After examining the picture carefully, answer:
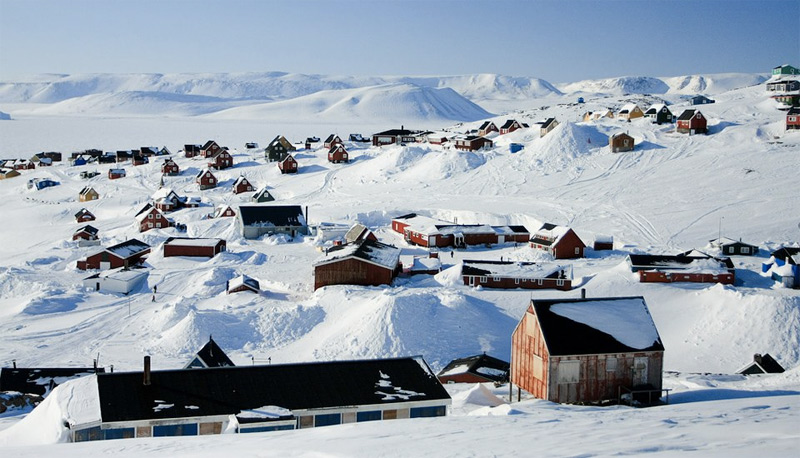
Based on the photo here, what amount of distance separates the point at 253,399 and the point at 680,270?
2363 centimetres

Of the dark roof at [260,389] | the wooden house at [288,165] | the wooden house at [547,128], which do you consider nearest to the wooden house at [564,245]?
the dark roof at [260,389]

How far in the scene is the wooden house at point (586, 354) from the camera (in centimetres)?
2006

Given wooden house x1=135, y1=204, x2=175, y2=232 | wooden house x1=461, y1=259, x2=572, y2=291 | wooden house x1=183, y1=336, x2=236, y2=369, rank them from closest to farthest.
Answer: wooden house x1=183, y1=336, x2=236, y2=369 → wooden house x1=461, y1=259, x2=572, y2=291 → wooden house x1=135, y1=204, x2=175, y2=232

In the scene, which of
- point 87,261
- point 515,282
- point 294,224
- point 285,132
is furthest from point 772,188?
point 285,132

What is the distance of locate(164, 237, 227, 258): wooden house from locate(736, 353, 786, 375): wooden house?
28.4 metres

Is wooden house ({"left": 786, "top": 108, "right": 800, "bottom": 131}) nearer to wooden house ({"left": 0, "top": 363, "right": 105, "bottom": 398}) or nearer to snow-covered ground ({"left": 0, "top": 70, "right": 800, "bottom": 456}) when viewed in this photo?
snow-covered ground ({"left": 0, "top": 70, "right": 800, "bottom": 456})

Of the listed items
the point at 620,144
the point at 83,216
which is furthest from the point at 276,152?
the point at 620,144

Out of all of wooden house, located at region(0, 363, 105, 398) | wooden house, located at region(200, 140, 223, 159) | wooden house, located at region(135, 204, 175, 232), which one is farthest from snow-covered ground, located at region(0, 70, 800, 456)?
wooden house, located at region(200, 140, 223, 159)

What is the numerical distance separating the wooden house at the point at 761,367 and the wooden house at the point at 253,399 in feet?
40.0

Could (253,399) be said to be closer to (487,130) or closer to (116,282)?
(116,282)

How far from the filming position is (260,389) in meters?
→ 18.2

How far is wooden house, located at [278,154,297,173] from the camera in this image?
74.8 meters

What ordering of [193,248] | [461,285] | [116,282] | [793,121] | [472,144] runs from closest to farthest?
1. [461,285]
2. [116,282]
3. [193,248]
4. [793,121]
5. [472,144]

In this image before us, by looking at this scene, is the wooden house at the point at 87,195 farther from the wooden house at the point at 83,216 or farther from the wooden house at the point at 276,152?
the wooden house at the point at 276,152
